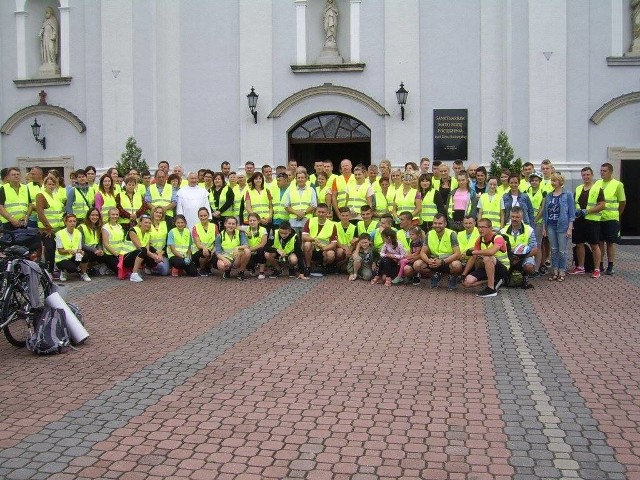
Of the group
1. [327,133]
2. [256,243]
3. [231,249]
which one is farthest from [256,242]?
[327,133]

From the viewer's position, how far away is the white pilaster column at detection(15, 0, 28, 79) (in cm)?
2402

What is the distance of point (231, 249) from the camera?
572 inches

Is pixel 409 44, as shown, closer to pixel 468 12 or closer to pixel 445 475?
pixel 468 12

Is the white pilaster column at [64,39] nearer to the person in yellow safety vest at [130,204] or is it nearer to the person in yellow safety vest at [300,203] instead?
the person in yellow safety vest at [130,204]

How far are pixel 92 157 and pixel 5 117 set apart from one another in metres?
3.05

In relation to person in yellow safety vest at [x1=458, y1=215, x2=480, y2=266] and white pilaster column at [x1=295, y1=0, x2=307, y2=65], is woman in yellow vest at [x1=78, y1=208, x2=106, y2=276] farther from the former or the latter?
white pilaster column at [x1=295, y1=0, x2=307, y2=65]

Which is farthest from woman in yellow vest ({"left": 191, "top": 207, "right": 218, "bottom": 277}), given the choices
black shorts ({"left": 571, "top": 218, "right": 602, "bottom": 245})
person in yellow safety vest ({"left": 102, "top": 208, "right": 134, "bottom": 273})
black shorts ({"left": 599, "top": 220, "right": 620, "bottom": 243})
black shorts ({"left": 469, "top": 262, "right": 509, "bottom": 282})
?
black shorts ({"left": 599, "top": 220, "right": 620, "bottom": 243})

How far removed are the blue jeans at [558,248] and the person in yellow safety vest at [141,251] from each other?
668cm

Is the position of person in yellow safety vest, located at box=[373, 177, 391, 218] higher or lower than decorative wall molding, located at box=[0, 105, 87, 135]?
lower

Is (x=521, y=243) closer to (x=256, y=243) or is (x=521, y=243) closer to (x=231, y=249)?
→ (x=256, y=243)

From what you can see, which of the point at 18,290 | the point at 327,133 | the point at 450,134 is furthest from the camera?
the point at 327,133

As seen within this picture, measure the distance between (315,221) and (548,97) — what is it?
9.80 meters

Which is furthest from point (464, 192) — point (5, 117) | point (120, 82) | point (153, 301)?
point (5, 117)

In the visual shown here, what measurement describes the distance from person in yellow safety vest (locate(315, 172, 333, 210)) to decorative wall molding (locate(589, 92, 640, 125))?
31.8 feet
